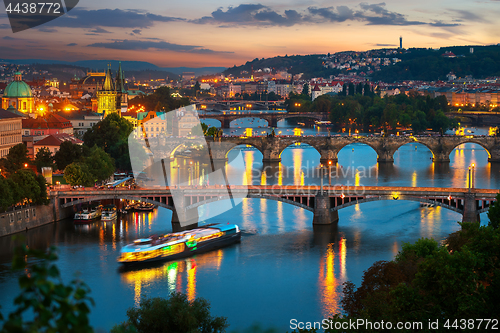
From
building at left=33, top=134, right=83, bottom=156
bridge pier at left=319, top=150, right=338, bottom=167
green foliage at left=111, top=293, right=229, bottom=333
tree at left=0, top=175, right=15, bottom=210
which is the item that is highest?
building at left=33, top=134, right=83, bottom=156

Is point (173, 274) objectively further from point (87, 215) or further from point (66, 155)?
point (66, 155)

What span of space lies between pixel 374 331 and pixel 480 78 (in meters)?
112

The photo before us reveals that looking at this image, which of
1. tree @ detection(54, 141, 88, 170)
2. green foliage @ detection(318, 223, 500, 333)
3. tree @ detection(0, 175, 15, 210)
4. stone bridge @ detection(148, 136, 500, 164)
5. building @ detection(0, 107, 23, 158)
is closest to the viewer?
green foliage @ detection(318, 223, 500, 333)

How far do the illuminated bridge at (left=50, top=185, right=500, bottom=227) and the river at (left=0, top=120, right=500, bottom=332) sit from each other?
0.63 m

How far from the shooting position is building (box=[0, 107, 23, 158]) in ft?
95.1

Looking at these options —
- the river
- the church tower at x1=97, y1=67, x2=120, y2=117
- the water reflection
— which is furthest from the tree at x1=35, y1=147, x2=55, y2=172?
the church tower at x1=97, y1=67, x2=120, y2=117

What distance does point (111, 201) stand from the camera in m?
24.4

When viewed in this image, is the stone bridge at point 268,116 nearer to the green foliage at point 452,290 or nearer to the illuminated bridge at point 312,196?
the illuminated bridge at point 312,196

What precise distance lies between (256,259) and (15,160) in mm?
12476

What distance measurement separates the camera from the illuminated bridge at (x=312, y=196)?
768 inches

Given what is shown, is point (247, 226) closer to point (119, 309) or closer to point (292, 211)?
point (292, 211)

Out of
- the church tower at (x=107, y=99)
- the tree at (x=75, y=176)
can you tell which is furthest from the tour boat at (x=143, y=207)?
the church tower at (x=107, y=99)

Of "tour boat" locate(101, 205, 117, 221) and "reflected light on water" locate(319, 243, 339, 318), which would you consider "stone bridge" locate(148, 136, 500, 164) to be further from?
"reflected light on water" locate(319, 243, 339, 318)

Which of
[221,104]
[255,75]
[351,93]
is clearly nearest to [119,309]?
[351,93]
